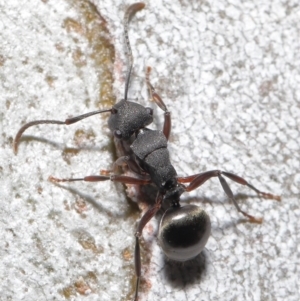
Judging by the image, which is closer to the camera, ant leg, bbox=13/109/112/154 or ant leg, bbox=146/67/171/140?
ant leg, bbox=13/109/112/154

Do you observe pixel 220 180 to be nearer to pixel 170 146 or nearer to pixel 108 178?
pixel 170 146

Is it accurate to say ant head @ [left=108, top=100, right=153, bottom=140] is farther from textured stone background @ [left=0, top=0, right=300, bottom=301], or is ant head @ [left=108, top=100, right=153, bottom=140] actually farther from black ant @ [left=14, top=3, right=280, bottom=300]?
textured stone background @ [left=0, top=0, right=300, bottom=301]

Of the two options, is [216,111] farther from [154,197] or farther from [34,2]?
[34,2]

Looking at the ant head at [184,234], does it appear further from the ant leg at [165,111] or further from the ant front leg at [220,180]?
the ant leg at [165,111]

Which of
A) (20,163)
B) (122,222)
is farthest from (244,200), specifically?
(20,163)

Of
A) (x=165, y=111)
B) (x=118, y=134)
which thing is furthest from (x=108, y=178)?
(x=165, y=111)

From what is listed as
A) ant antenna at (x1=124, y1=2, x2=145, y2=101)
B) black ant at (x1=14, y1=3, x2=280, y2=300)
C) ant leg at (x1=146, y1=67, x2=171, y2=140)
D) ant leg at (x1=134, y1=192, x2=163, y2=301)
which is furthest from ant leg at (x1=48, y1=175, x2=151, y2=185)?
ant antenna at (x1=124, y1=2, x2=145, y2=101)
